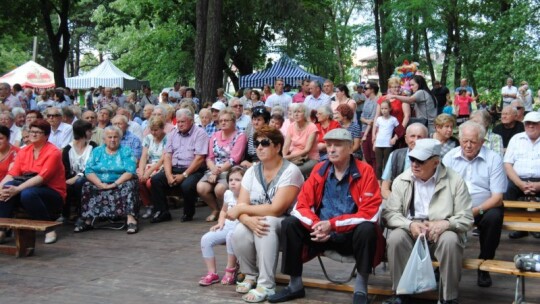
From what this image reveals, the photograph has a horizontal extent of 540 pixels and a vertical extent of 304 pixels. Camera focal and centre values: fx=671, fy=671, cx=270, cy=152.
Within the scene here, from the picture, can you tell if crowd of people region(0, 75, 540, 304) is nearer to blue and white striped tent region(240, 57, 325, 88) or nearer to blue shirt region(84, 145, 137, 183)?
blue shirt region(84, 145, 137, 183)

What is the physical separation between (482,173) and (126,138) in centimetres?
554

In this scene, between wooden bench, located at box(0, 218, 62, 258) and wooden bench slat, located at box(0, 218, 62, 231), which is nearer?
wooden bench slat, located at box(0, 218, 62, 231)

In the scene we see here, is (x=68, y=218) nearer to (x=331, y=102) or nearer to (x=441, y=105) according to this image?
(x=331, y=102)

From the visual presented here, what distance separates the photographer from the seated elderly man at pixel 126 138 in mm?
9703

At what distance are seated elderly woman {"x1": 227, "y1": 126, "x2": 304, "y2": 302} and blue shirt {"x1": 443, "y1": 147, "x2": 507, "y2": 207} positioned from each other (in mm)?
1511

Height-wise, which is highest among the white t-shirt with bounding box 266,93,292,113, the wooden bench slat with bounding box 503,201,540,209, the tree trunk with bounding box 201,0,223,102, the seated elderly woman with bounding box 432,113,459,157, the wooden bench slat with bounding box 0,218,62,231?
the tree trunk with bounding box 201,0,223,102

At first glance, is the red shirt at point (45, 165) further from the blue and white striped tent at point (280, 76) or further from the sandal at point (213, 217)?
the blue and white striped tent at point (280, 76)

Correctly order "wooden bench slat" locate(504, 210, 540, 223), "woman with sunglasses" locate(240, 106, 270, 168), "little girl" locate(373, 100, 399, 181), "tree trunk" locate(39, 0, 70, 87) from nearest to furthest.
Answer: "wooden bench slat" locate(504, 210, 540, 223) < "woman with sunglasses" locate(240, 106, 270, 168) < "little girl" locate(373, 100, 399, 181) < "tree trunk" locate(39, 0, 70, 87)

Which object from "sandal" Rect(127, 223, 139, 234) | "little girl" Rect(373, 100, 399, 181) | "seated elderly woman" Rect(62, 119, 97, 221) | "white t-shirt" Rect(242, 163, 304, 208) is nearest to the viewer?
"white t-shirt" Rect(242, 163, 304, 208)

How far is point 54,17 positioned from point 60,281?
4388cm

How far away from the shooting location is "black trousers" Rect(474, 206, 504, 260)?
5668 mm

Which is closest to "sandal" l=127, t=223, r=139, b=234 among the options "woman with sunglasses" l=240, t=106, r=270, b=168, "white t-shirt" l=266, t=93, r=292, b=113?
"woman with sunglasses" l=240, t=106, r=270, b=168

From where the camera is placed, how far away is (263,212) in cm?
569

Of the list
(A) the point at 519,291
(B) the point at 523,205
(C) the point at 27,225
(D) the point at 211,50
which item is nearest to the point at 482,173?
(B) the point at 523,205
